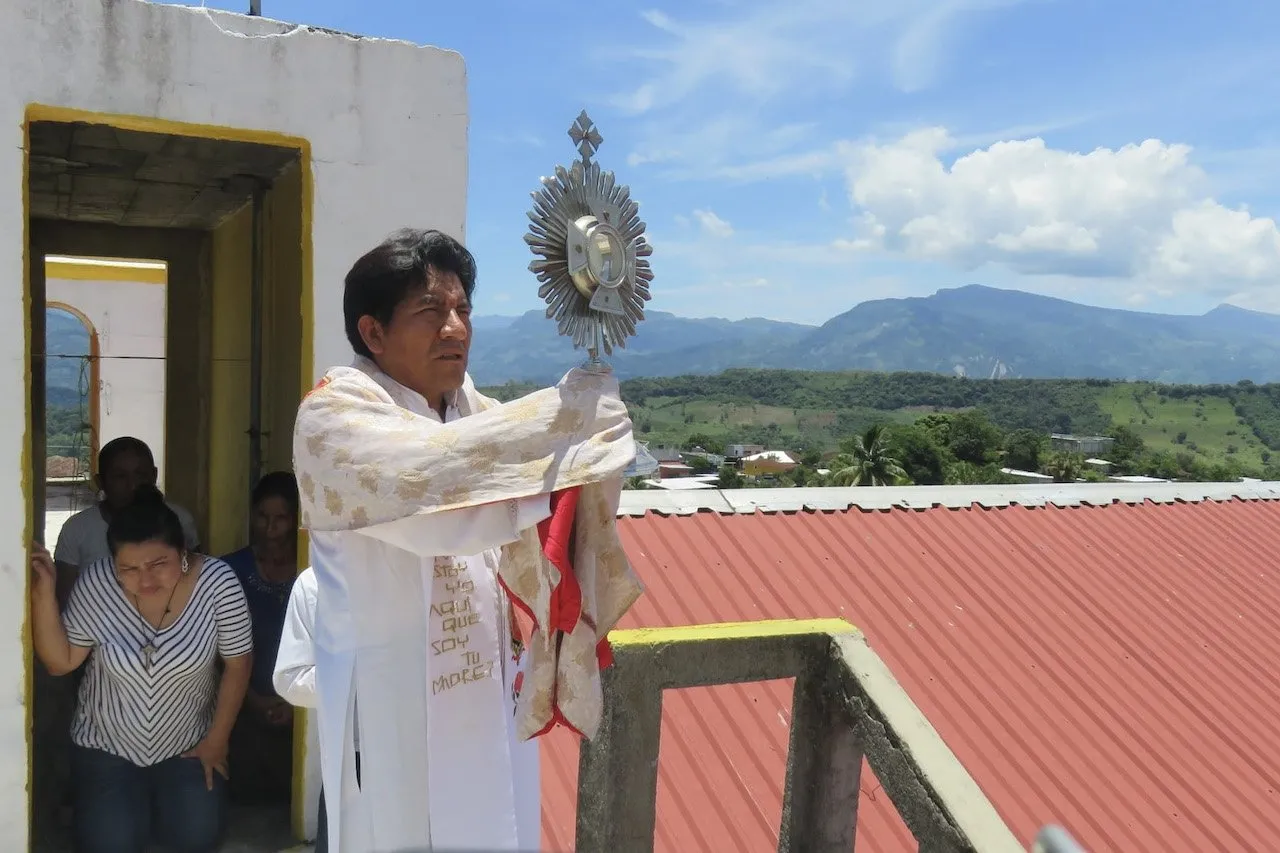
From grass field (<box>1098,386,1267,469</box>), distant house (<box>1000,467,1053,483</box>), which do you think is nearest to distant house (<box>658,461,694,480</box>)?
distant house (<box>1000,467,1053,483</box>)

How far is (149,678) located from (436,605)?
1719 millimetres

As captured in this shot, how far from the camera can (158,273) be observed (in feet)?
26.8

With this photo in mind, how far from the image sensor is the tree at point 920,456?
196 ft

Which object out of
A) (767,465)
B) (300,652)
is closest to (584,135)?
(300,652)

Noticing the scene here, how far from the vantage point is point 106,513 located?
4.34 m

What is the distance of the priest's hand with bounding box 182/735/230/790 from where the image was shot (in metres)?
3.37

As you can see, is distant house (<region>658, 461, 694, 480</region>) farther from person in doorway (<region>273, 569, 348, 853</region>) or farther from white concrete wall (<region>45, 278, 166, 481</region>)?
person in doorway (<region>273, 569, 348, 853</region>)

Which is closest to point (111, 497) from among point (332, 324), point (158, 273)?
point (332, 324)

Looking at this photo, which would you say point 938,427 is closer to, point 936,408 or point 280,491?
point 280,491

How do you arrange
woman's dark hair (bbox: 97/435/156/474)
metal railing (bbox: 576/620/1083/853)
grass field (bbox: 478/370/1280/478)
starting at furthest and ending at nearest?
grass field (bbox: 478/370/1280/478)
woman's dark hair (bbox: 97/435/156/474)
metal railing (bbox: 576/620/1083/853)

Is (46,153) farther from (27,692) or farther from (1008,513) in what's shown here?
(1008,513)

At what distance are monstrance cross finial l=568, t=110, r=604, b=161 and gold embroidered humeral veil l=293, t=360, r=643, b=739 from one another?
1.41 ft

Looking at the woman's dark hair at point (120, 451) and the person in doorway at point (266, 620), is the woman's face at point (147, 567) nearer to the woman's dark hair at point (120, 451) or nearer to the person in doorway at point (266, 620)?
the person in doorway at point (266, 620)

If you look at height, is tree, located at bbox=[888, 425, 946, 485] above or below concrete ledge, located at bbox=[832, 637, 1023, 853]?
below
